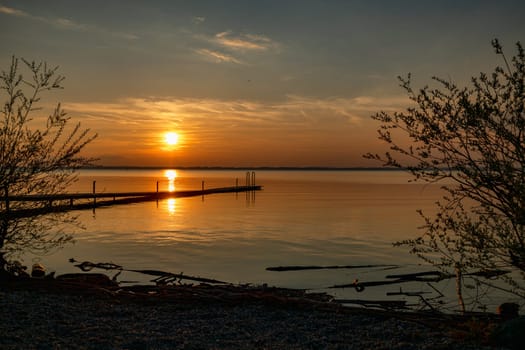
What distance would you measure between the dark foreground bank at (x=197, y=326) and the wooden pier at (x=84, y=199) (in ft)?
11.0

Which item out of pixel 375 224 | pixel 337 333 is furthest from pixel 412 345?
pixel 375 224

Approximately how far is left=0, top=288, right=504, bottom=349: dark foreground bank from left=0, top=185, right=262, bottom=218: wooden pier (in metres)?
3.35

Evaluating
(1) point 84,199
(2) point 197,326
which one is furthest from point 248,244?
(1) point 84,199

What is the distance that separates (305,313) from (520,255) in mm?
4554

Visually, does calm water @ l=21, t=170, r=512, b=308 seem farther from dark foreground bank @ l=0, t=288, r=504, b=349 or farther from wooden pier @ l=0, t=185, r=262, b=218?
dark foreground bank @ l=0, t=288, r=504, b=349

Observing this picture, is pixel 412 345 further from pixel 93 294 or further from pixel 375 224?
pixel 375 224

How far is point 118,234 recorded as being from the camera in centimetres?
3469

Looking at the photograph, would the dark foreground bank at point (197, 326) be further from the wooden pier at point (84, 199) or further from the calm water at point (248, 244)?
the calm water at point (248, 244)

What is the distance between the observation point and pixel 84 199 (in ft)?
214

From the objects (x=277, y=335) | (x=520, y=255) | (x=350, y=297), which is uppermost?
(x=520, y=255)

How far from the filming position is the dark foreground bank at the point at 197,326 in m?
8.07

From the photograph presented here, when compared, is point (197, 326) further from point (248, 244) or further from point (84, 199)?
point (84, 199)

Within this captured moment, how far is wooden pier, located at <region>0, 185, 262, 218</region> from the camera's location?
13648 mm

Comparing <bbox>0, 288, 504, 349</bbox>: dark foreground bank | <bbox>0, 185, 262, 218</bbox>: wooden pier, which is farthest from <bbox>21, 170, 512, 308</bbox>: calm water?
<bbox>0, 288, 504, 349</bbox>: dark foreground bank
